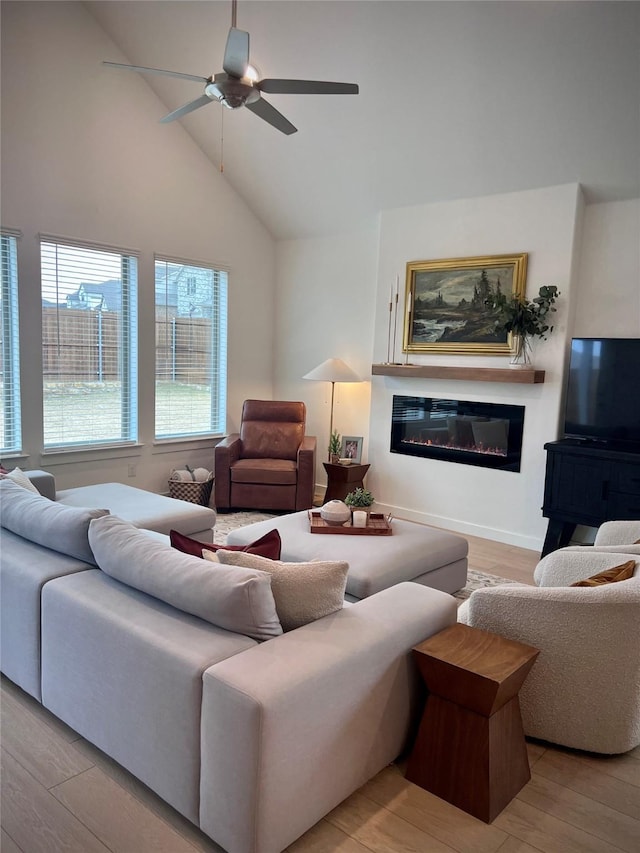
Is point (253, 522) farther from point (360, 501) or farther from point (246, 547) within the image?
point (246, 547)

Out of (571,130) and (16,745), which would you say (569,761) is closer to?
(16,745)

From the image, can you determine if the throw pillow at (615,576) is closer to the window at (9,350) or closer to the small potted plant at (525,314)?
the small potted plant at (525,314)

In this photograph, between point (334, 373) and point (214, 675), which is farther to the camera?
point (334, 373)

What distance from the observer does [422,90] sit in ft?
13.8

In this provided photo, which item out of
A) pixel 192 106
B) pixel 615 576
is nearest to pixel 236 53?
pixel 192 106

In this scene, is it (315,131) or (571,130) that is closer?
(571,130)

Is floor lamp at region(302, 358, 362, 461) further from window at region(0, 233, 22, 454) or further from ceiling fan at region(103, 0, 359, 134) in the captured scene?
ceiling fan at region(103, 0, 359, 134)

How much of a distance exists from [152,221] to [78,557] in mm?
3792

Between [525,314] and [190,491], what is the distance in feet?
10.4

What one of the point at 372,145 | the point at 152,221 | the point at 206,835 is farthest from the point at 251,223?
the point at 206,835

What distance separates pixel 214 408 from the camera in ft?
20.6

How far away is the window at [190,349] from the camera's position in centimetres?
564

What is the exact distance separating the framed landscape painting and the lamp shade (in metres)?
0.58

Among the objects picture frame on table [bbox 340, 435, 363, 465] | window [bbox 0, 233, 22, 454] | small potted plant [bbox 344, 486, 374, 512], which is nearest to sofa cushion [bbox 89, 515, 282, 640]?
small potted plant [bbox 344, 486, 374, 512]
